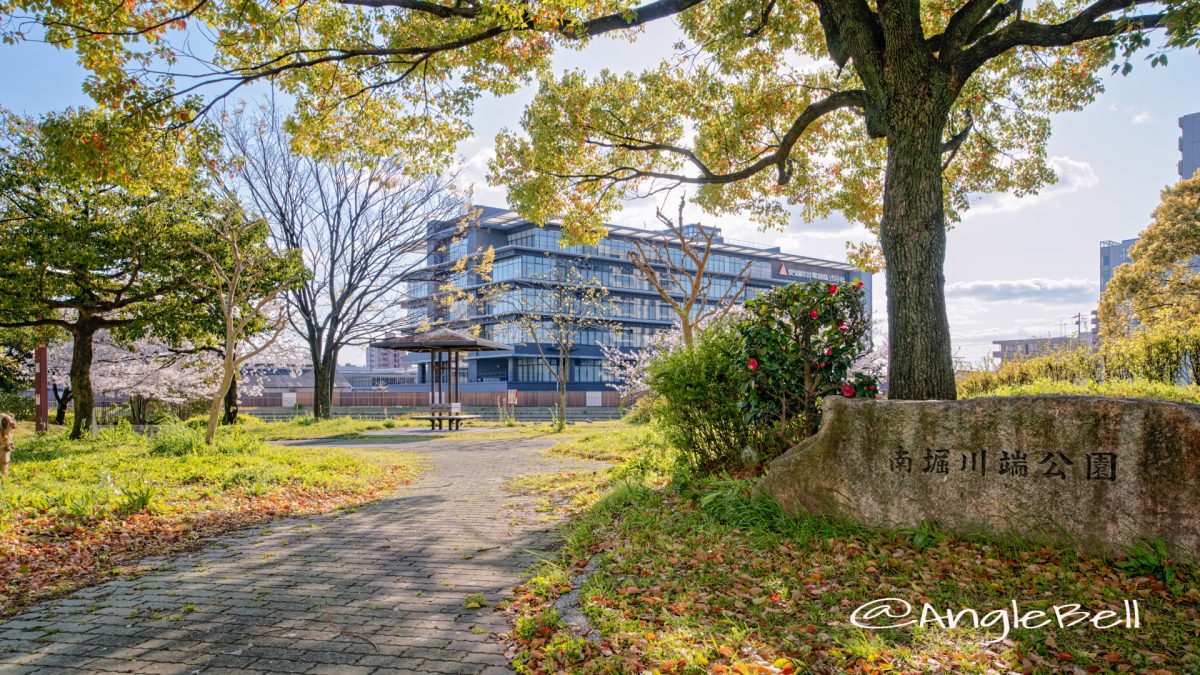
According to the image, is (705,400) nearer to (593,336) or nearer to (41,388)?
(41,388)

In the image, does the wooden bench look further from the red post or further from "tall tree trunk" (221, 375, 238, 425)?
the red post

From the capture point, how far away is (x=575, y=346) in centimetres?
6031

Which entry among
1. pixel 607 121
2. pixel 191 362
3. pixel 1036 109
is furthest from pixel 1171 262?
pixel 191 362

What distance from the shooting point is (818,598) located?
3.80m

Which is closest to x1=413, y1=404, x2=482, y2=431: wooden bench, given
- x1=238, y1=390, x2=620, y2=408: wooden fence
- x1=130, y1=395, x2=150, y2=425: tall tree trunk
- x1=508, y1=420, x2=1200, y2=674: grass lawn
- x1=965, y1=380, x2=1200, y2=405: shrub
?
x1=130, y1=395, x2=150, y2=425: tall tree trunk

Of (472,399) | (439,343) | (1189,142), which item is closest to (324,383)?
(439,343)

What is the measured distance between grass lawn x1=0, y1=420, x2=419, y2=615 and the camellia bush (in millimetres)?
5131

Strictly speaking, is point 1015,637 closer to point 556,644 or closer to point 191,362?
point 556,644

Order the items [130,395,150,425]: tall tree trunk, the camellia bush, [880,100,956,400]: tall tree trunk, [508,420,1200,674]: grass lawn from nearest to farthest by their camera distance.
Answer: [508,420,1200,674]: grass lawn, [880,100,956,400]: tall tree trunk, the camellia bush, [130,395,150,425]: tall tree trunk

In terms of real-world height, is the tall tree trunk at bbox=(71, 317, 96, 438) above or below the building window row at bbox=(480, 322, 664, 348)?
below

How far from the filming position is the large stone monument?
154 inches

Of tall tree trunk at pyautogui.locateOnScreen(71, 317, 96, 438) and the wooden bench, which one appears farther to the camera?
the wooden bench

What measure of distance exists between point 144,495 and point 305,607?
3.89 metres

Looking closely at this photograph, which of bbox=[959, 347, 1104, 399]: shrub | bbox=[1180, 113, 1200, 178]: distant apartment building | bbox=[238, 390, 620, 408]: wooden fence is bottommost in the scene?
bbox=[238, 390, 620, 408]: wooden fence
